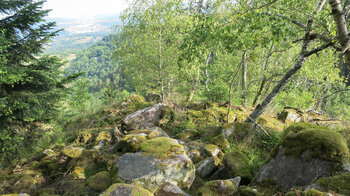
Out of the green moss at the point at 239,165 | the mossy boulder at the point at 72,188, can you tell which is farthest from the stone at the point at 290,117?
the mossy boulder at the point at 72,188

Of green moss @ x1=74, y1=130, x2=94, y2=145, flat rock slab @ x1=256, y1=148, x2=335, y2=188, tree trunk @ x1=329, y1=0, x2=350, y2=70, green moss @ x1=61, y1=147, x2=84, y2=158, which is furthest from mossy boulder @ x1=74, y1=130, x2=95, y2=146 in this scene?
tree trunk @ x1=329, y1=0, x2=350, y2=70

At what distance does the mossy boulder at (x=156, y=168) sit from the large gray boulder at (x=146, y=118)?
13.9ft

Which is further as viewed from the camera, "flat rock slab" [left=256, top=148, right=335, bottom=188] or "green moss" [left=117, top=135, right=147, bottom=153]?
"green moss" [left=117, top=135, right=147, bottom=153]

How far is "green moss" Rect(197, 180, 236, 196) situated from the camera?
3135mm

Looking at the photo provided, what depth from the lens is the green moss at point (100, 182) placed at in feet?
13.1

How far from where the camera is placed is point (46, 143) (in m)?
10.4

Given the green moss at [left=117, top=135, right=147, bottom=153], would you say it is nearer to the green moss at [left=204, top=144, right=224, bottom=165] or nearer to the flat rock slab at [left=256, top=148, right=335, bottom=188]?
the green moss at [left=204, top=144, right=224, bottom=165]

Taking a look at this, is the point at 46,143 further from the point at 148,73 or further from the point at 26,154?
the point at 148,73

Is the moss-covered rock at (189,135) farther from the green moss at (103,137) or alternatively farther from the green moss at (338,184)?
the green moss at (338,184)

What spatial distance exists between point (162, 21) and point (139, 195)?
39.7 ft

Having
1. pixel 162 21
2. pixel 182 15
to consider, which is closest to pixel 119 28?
pixel 162 21

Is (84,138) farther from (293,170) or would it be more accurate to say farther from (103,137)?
(293,170)

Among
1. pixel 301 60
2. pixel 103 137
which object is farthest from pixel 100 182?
pixel 301 60

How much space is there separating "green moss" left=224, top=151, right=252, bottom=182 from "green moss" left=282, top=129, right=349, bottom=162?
1.06 metres
